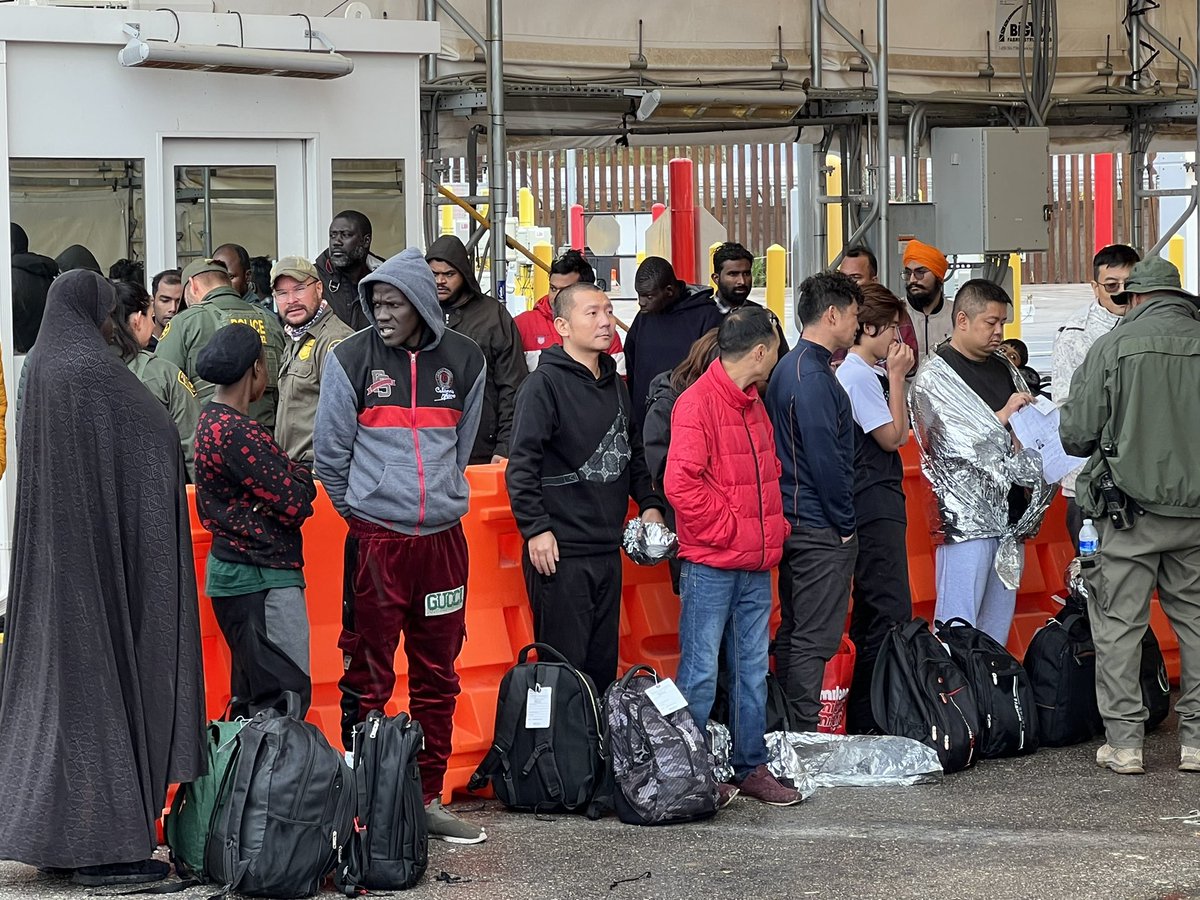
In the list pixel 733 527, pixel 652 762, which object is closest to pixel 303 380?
pixel 733 527

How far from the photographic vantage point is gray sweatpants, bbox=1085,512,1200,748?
6.52 m

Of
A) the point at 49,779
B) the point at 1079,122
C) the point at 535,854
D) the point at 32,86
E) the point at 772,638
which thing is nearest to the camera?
the point at 49,779

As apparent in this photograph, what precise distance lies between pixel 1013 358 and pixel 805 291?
1.75m

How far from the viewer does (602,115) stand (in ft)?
40.9

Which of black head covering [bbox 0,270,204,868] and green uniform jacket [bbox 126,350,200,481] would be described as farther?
green uniform jacket [bbox 126,350,200,481]

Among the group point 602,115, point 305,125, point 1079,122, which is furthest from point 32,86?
point 1079,122

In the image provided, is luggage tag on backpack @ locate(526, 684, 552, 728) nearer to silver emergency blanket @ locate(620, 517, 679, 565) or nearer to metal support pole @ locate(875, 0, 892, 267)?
silver emergency blanket @ locate(620, 517, 679, 565)

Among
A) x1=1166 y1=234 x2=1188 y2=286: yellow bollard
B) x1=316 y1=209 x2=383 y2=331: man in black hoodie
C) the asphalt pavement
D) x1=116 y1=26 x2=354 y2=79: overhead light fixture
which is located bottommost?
the asphalt pavement

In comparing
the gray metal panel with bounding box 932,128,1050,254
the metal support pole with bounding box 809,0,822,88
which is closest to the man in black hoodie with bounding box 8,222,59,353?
the metal support pole with bounding box 809,0,822,88

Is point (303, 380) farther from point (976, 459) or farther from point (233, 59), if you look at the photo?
point (233, 59)

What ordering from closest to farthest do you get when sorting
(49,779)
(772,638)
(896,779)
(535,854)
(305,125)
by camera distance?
(49,779)
(535,854)
(896,779)
(772,638)
(305,125)

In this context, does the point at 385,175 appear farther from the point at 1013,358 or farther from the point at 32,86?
the point at 1013,358

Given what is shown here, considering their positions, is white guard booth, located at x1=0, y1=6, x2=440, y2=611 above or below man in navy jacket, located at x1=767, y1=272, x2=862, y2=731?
above

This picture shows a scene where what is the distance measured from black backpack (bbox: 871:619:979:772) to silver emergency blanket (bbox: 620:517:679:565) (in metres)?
1.09
